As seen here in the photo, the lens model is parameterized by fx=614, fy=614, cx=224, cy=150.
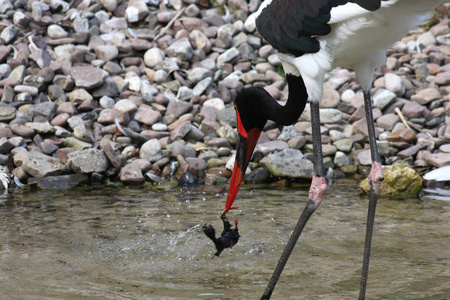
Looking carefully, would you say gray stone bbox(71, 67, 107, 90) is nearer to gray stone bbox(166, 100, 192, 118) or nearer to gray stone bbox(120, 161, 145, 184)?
gray stone bbox(166, 100, 192, 118)

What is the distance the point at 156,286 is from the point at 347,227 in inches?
73.0

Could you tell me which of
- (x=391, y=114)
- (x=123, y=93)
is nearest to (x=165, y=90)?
(x=123, y=93)

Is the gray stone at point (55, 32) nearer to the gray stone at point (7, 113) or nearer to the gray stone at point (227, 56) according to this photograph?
the gray stone at point (7, 113)

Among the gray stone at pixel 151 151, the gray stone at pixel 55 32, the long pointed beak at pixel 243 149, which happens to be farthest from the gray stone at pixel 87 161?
the gray stone at pixel 55 32

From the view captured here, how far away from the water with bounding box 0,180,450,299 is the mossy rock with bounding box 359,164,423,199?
0.49 ft

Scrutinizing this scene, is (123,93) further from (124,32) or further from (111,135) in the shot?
(124,32)

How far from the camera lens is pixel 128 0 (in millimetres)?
8781

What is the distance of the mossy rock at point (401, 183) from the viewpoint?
5.67m

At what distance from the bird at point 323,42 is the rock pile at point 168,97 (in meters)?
2.47

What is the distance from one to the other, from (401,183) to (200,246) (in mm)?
2310

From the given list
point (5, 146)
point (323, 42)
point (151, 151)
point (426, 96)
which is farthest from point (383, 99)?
point (5, 146)

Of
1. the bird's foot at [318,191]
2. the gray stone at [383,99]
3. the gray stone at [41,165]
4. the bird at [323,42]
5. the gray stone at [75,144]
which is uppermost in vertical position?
the bird at [323,42]

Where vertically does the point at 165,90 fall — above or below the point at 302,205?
above

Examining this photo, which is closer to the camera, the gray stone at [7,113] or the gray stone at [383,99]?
the gray stone at [7,113]
